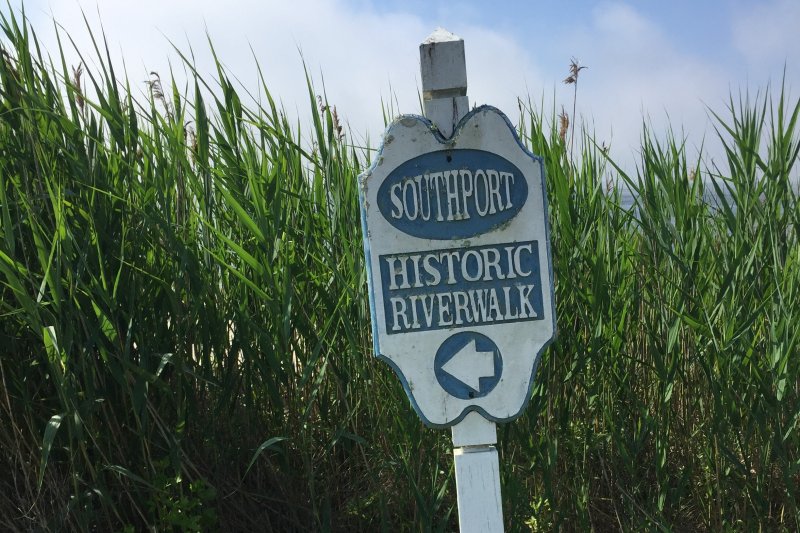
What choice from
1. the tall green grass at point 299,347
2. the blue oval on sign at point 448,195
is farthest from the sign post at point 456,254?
the tall green grass at point 299,347

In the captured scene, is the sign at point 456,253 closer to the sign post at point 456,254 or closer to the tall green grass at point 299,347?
the sign post at point 456,254

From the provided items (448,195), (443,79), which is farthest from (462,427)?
(443,79)

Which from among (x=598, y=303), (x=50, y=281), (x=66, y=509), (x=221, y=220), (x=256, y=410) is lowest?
(x=66, y=509)

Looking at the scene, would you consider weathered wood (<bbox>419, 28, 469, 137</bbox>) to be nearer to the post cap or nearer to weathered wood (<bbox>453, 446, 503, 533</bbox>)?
the post cap

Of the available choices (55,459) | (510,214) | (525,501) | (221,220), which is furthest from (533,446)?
(55,459)

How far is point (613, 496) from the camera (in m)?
2.34

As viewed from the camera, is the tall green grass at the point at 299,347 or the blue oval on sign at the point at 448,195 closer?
the blue oval on sign at the point at 448,195

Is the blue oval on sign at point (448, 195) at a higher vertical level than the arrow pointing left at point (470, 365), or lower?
higher

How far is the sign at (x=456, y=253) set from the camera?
1.64 m

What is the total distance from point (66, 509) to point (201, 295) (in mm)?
607

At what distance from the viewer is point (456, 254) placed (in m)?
1.64

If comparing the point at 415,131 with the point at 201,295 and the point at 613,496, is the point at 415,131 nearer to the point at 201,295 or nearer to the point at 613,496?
the point at 201,295

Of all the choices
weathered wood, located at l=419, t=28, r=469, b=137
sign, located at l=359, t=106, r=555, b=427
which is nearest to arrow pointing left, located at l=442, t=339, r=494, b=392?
sign, located at l=359, t=106, r=555, b=427

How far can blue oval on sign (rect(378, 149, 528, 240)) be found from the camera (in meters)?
1.64
